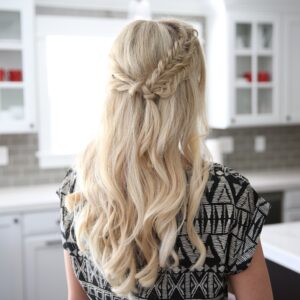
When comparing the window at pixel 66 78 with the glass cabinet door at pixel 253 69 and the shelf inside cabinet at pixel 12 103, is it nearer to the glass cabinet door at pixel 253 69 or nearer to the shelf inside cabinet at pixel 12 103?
the shelf inside cabinet at pixel 12 103

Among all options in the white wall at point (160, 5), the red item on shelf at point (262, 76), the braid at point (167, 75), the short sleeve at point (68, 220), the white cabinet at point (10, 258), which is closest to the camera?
the braid at point (167, 75)

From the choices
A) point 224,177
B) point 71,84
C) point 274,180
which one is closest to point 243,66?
point 274,180

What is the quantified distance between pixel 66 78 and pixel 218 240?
256 centimetres

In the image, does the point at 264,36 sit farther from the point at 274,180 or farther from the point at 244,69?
the point at 274,180

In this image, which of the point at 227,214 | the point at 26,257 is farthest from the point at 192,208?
the point at 26,257

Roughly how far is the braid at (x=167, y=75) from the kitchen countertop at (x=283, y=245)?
0.83 m

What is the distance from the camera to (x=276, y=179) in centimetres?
342

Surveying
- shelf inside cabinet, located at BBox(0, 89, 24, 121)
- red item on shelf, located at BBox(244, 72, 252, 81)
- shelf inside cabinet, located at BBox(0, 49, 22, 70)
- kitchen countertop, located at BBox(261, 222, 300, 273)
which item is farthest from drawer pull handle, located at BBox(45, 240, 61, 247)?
red item on shelf, located at BBox(244, 72, 252, 81)

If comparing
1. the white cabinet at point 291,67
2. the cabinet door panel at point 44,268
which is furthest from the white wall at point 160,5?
the cabinet door panel at point 44,268

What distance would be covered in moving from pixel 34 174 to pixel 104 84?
94.4 inches

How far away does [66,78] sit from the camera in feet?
10.8

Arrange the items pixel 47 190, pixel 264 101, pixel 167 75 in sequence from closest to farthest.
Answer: pixel 167 75 → pixel 47 190 → pixel 264 101

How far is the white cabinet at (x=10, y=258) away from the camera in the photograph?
2639 mm

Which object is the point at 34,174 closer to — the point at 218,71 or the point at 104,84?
the point at 218,71
